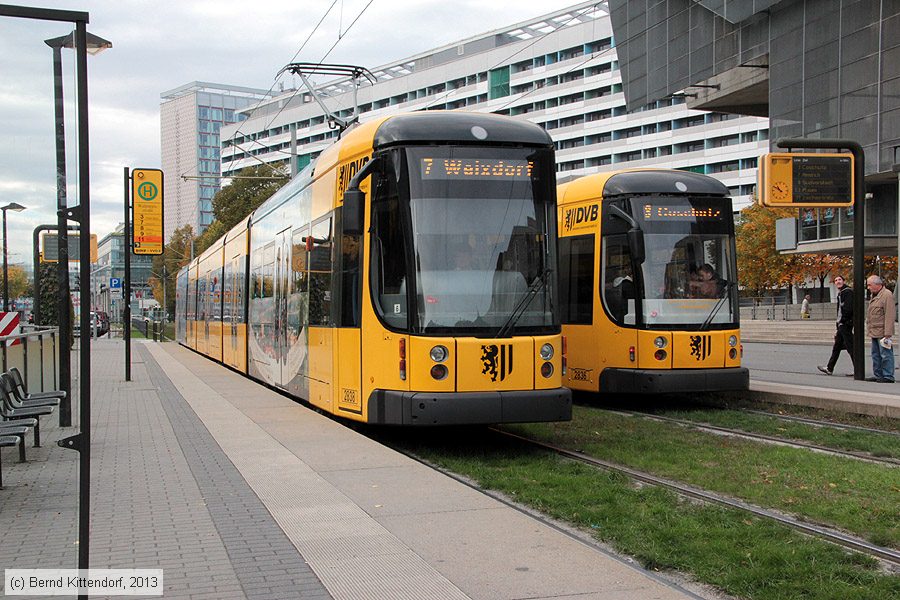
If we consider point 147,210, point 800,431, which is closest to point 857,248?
point 800,431

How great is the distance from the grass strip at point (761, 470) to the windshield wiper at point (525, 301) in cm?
166

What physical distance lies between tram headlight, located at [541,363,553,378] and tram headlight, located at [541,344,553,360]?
0.24 feet

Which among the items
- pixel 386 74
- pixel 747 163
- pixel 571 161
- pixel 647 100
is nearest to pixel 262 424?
pixel 647 100

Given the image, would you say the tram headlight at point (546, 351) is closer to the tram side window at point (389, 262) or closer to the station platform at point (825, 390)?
the tram side window at point (389, 262)

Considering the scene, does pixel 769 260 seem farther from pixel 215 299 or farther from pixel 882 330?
pixel 882 330

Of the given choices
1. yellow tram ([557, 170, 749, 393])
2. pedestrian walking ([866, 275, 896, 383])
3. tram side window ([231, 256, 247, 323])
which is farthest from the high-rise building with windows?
yellow tram ([557, 170, 749, 393])

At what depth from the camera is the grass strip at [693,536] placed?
5.39 m

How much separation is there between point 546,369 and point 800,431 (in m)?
3.63

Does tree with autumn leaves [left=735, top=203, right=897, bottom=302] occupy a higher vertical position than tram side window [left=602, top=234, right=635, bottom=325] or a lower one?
higher

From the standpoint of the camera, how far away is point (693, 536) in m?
6.43

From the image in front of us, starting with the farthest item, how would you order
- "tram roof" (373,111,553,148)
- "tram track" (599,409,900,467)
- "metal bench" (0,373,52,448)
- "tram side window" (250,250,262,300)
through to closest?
1. "tram side window" (250,250,262,300)
2. "tram roof" (373,111,553,148)
3. "tram track" (599,409,900,467)
4. "metal bench" (0,373,52,448)

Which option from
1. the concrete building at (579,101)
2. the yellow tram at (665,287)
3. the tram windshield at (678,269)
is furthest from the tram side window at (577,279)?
the concrete building at (579,101)

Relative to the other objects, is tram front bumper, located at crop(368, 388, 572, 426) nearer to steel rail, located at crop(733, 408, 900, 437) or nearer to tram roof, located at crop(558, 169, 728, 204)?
steel rail, located at crop(733, 408, 900, 437)

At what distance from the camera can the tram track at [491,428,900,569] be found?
621 centimetres
